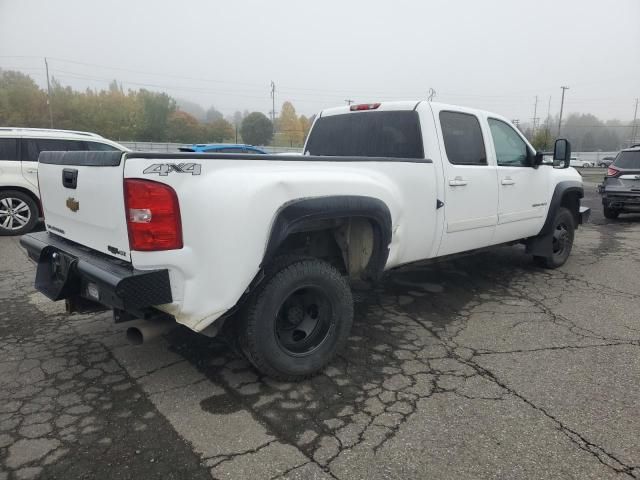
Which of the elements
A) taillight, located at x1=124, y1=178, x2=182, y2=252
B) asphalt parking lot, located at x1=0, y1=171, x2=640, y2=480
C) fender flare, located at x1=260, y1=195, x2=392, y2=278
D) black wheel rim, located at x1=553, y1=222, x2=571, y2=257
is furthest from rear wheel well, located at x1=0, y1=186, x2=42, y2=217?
black wheel rim, located at x1=553, y1=222, x2=571, y2=257

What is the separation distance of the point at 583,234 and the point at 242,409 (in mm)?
8480

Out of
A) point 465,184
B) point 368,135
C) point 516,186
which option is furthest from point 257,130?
point 465,184

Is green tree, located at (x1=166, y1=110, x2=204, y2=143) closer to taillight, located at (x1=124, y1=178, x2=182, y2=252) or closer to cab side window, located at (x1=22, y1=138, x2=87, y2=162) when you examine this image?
cab side window, located at (x1=22, y1=138, x2=87, y2=162)

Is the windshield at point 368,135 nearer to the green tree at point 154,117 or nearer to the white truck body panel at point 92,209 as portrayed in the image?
the white truck body panel at point 92,209

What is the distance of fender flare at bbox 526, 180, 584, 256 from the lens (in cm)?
558

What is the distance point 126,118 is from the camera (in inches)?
2982

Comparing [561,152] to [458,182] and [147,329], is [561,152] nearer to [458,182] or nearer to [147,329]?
[458,182]

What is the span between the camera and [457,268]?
6074mm

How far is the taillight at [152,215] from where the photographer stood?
242cm

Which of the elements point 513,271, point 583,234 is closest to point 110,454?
point 513,271

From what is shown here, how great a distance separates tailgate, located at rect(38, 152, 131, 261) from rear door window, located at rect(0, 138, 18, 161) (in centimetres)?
544

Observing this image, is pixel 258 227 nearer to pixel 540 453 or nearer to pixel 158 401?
pixel 158 401

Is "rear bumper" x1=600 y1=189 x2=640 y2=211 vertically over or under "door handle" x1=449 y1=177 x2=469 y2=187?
under

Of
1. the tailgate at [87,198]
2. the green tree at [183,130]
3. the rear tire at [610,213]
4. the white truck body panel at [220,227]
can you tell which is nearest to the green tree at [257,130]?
the green tree at [183,130]
